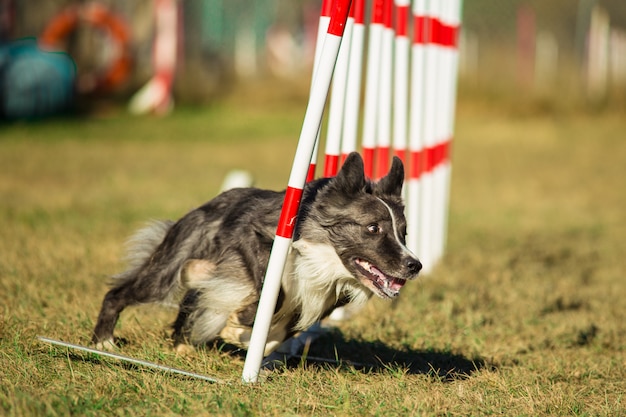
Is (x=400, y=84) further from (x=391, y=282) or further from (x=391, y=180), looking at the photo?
(x=391, y=282)

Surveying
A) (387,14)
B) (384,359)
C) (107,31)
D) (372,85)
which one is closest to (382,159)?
(372,85)

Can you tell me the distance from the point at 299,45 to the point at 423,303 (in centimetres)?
3242

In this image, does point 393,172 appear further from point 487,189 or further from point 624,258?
point 487,189

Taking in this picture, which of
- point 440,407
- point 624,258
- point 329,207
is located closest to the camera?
point 440,407

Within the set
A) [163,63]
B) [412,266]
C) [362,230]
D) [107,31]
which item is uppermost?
[107,31]

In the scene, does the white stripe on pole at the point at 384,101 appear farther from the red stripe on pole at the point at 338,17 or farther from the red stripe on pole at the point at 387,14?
the red stripe on pole at the point at 338,17

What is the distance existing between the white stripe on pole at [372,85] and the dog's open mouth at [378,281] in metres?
1.62

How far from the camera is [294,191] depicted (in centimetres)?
393

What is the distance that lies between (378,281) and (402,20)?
3.00 m

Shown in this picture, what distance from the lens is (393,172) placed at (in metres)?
4.37

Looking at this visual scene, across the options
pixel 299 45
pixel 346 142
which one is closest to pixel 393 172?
pixel 346 142

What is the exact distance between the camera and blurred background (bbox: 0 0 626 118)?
18062 mm

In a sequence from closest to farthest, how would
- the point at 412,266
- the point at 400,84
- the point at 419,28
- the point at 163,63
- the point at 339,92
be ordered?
the point at 412,266, the point at 339,92, the point at 400,84, the point at 419,28, the point at 163,63

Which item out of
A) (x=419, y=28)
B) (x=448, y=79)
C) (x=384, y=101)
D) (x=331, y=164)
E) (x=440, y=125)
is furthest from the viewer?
(x=448, y=79)
